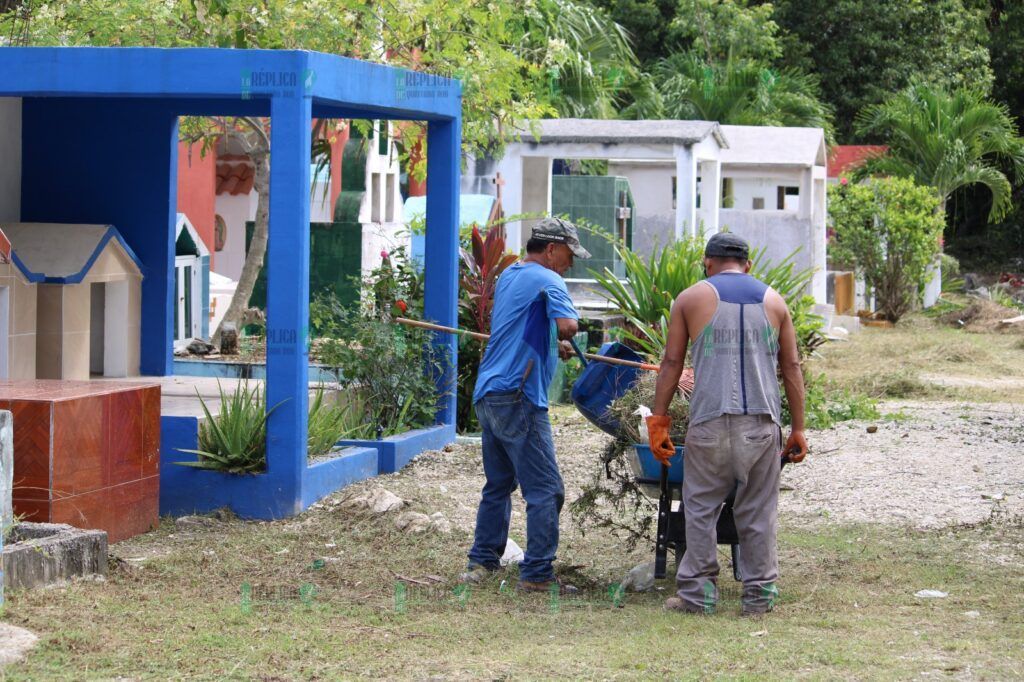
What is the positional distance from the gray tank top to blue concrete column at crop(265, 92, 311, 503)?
294 cm

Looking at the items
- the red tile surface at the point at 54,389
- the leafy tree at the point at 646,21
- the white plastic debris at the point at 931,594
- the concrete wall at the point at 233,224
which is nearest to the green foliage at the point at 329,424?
the red tile surface at the point at 54,389

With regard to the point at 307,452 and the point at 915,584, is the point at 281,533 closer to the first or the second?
the point at 307,452

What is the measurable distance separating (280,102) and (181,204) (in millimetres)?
9368

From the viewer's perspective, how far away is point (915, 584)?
696cm

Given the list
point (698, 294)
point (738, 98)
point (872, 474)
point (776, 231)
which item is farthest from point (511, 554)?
point (738, 98)

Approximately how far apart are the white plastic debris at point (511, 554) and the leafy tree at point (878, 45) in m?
29.0

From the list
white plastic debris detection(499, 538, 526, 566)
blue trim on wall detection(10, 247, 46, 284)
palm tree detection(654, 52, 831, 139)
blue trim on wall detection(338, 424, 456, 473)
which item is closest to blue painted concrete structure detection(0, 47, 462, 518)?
blue trim on wall detection(338, 424, 456, 473)

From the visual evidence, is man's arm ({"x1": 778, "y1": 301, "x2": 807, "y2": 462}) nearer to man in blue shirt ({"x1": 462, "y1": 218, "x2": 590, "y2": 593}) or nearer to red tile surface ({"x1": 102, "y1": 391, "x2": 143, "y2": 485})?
man in blue shirt ({"x1": 462, "y1": 218, "x2": 590, "y2": 593})

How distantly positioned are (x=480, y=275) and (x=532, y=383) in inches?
223

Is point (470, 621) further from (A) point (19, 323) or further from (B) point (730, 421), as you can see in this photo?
(A) point (19, 323)

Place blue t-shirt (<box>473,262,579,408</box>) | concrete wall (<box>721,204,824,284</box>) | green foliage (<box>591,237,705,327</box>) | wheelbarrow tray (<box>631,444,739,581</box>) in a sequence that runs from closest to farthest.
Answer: wheelbarrow tray (<box>631,444,739,581</box>) < blue t-shirt (<box>473,262,579,408</box>) < green foliage (<box>591,237,705,327</box>) < concrete wall (<box>721,204,824,284</box>)

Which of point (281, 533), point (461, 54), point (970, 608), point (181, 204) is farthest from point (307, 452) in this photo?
point (181, 204)

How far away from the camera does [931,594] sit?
6.72 m

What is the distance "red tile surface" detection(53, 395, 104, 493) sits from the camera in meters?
7.07
